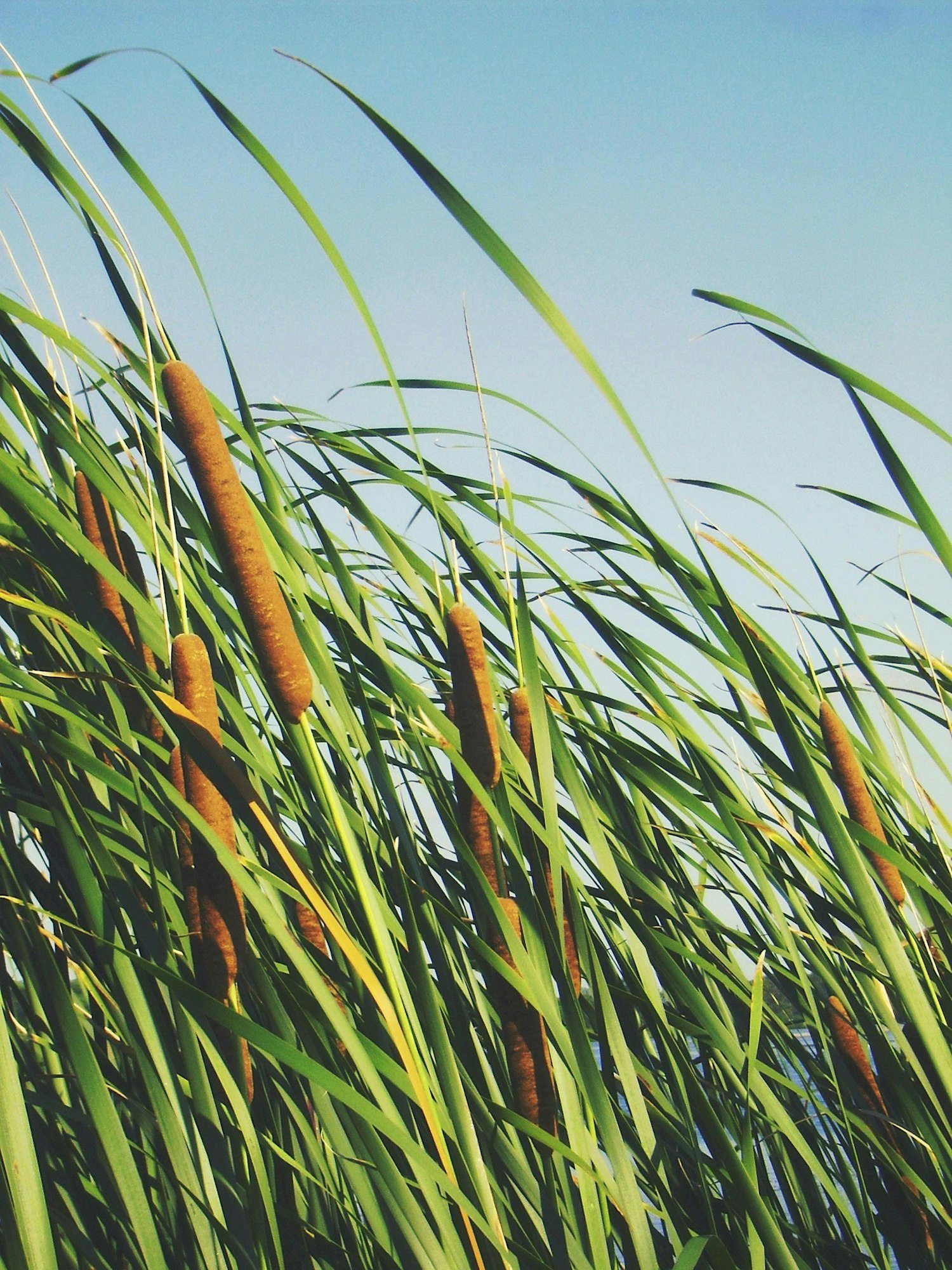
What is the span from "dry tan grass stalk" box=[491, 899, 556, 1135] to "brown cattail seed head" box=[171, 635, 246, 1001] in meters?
0.25

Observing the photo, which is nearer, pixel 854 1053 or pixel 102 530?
pixel 102 530

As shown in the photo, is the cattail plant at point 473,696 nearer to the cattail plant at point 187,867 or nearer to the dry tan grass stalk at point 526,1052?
the dry tan grass stalk at point 526,1052

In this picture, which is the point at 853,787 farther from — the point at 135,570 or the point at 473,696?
the point at 135,570

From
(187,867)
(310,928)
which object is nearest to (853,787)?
(310,928)

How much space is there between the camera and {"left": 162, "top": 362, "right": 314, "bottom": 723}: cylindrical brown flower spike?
2.67 ft

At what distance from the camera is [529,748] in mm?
1097

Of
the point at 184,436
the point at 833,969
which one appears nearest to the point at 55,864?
the point at 184,436

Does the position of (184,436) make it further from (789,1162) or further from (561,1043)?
(789,1162)

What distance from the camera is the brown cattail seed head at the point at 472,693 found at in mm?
947

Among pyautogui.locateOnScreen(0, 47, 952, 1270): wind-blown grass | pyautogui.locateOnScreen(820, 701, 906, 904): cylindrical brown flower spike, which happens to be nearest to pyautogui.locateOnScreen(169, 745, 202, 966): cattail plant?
pyautogui.locateOnScreen(0, 47, 952, 1270): wind-blown grass

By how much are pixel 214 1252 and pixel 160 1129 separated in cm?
13

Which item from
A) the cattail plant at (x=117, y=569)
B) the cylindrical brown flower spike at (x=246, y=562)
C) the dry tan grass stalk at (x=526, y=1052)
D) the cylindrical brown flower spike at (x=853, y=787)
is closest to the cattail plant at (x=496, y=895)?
the dry tan grass stalk at (x=526, y=1052)

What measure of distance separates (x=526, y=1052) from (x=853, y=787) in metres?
0.59

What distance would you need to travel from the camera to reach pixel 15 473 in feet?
3.17
